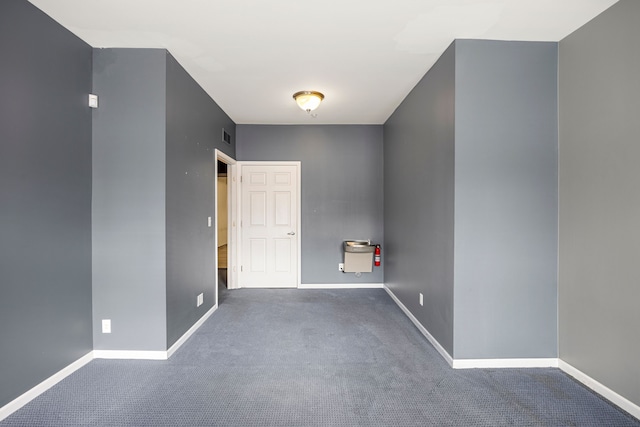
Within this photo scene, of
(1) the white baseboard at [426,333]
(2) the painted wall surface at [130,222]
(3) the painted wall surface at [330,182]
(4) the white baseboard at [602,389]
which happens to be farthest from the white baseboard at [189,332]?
(4) the white baseboard at [602,389]

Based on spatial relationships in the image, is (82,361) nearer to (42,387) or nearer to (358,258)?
(42,387)

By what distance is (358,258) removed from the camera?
461 cm

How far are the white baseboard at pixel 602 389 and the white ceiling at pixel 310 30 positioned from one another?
258cm

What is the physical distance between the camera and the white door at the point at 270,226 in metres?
4.79

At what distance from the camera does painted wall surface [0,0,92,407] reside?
1816 mm

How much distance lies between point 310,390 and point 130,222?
2.01 meters

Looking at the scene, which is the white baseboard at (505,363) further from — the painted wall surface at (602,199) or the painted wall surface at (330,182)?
the painted wall surface at (330,182)

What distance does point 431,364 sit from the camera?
8.00 feet

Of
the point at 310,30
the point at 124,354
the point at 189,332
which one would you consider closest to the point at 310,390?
the point at 189,332

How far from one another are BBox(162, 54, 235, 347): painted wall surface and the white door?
3.74 feet

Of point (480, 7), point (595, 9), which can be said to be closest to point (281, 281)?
point (480, 7)

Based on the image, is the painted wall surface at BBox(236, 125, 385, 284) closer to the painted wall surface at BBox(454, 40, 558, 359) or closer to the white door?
the white door

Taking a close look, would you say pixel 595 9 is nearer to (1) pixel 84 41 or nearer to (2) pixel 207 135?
(2) pixel 207 135

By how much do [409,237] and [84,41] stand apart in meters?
3.66
